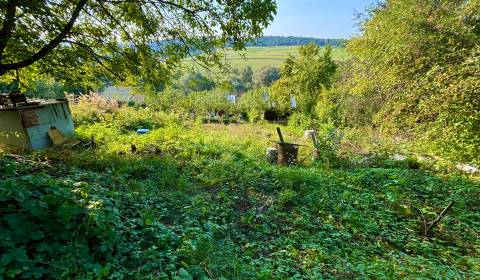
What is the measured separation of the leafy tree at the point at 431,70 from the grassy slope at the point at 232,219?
172cm

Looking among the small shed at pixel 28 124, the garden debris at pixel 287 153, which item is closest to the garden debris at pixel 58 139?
the small shed at pixel 28 124

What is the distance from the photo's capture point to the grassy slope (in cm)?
248

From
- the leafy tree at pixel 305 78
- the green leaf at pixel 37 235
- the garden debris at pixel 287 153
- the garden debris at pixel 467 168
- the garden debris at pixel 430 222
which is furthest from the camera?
the leafy tree at pixel 305 78

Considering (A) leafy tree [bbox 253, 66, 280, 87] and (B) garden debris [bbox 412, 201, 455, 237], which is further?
(A) leafy tree [bbox 253, 66, 280, 87]

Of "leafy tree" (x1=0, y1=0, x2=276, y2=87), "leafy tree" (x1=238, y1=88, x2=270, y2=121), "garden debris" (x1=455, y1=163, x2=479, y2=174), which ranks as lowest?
"garden debris" (x1=455, y1=163, x2=479, y2=174)

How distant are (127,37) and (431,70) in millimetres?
8030

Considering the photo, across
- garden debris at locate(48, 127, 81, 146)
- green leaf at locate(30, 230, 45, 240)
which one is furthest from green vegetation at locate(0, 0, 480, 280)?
garden debris at locate(48, 127, 81, 146)

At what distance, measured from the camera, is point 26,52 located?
15.5 feet

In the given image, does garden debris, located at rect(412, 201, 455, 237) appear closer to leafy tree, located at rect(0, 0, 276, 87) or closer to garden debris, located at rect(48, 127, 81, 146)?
leafy tree, located at rect(0, 0, 276, 87)

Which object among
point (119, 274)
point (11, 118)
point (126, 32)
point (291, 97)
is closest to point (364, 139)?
point (126, 32)

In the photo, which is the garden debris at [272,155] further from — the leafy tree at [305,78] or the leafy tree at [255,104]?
the leafy tree at [255,104]

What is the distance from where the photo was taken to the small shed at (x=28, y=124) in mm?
6426

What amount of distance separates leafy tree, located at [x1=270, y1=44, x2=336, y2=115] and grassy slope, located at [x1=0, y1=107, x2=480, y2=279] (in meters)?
13.2

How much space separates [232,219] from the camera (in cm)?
390
